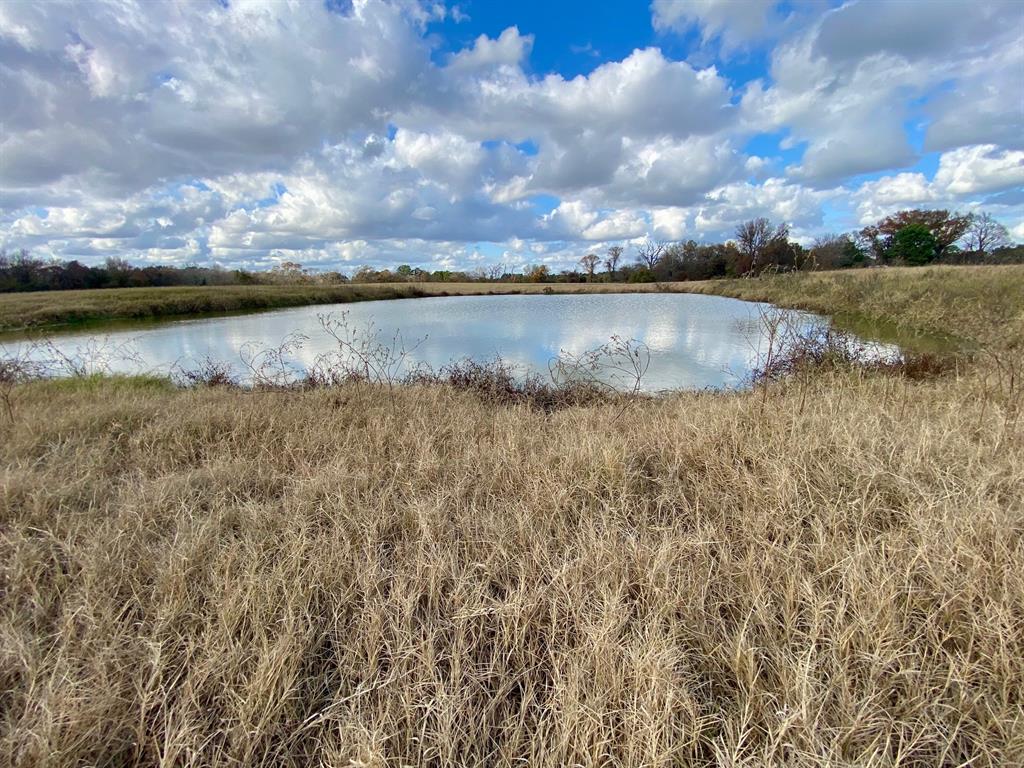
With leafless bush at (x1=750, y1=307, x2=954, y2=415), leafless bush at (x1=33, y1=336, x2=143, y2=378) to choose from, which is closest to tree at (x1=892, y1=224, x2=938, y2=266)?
leafless bush at (x1=750, y1=307, x2=954, y2=415)

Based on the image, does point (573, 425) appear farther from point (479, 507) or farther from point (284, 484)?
point (284, 484)

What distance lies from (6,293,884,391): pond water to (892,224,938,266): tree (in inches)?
1656

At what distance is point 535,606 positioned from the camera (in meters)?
2.00

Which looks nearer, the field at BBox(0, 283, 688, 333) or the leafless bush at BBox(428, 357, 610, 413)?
the leafless bush at BBox(428, 357, 610, 413)

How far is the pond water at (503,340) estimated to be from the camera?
9773mm

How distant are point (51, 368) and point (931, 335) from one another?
20.2 meters

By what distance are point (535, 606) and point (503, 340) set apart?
467 inches

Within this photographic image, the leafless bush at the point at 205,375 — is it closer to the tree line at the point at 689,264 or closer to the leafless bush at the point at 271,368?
the leafless bush at the point at 271,368

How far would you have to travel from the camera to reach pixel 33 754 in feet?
4.54

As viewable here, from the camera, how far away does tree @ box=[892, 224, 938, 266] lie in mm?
45438

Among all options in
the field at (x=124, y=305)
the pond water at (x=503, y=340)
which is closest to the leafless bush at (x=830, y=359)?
the pond water at (x=503, y=340)

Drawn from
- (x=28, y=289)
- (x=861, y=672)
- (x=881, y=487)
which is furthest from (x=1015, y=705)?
(x=28, y=289)

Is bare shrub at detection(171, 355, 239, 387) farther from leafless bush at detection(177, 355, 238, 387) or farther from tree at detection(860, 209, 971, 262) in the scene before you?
tree at detection(860, 209, 971, 262)

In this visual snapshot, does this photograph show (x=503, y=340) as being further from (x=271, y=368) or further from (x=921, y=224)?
(x=921, y=224)
